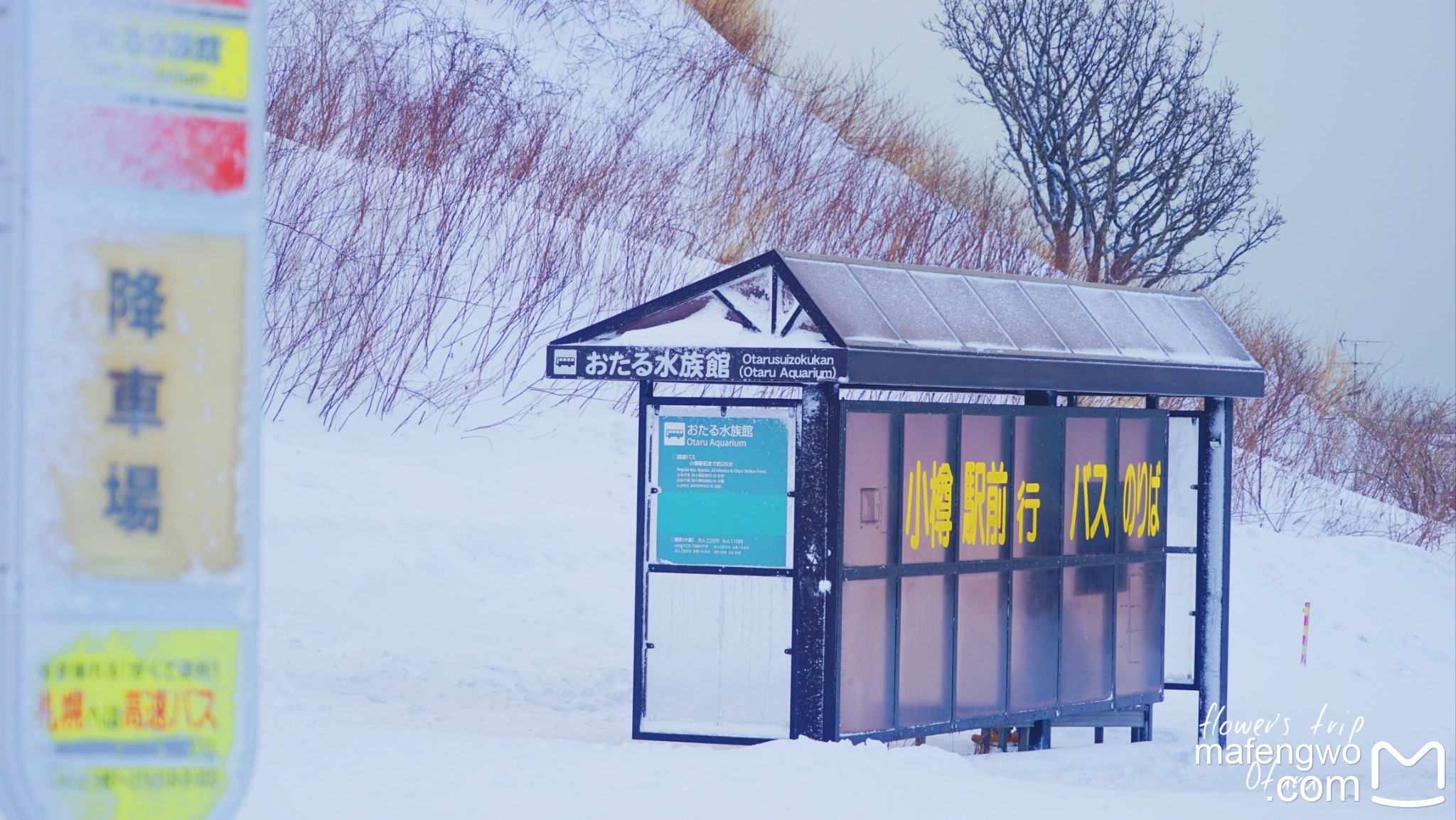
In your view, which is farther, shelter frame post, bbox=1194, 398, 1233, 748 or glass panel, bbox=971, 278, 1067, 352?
shelter frame post, bbox=1194, 398, 1233, 748

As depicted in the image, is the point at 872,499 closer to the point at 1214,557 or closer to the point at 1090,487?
the point at 1090,487

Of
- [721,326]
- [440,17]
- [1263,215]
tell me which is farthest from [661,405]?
[1263,215]

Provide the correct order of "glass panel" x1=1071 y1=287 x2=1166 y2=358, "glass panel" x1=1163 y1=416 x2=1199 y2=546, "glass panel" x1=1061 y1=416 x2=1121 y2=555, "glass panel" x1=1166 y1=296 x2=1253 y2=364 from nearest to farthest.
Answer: "glass panel" x1=1061 y1=416 x2=1121 y2=555 < "glass panel" x1=1071 y1=287 x2=1166 y2=358 < "glass panel" x1=1166 y1=296 x2=1253 y2=364 < "glass panel" x1=1163 y1=416 x2=1199 y2=546

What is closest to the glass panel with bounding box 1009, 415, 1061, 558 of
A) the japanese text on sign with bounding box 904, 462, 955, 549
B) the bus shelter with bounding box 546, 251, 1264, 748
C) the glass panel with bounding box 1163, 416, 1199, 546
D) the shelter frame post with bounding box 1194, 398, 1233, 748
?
the bus shelter with bounding box 546, 251, 1264, 748

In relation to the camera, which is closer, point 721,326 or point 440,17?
point 721,326

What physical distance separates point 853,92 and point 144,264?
3018cm

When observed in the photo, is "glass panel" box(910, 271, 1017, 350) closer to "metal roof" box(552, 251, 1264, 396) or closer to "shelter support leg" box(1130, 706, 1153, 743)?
"metal roof" box(552, 251, 1264, 396)

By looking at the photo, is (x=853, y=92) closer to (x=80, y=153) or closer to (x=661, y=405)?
(x=661, y=405)

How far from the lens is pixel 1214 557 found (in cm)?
1003

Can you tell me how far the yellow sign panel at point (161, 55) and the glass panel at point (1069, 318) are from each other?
6.33 meters

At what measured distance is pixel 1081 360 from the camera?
28.5 ft

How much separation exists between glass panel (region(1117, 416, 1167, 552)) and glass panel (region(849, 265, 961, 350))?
205 centimetres

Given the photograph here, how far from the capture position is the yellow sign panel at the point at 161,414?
307cm

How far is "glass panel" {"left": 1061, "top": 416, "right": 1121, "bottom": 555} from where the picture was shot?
361 inches
